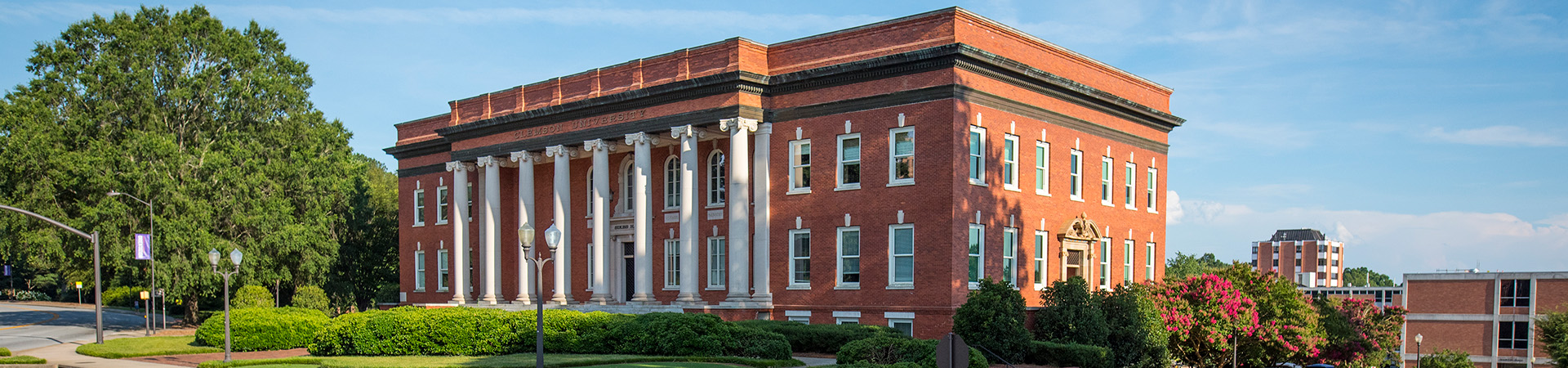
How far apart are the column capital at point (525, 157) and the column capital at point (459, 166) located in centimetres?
415

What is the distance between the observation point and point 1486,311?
259 ft

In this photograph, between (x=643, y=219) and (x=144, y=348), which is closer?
(x=144, y=348)

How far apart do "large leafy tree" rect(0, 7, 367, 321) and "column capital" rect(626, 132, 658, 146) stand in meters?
20.8

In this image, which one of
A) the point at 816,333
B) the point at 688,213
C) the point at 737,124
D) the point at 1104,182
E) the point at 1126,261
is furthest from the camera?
the point at 1126,261

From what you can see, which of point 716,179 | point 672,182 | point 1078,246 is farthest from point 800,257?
point 1078,246

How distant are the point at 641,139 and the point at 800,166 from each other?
225 inches

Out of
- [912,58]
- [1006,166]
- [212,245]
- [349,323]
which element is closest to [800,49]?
A: [912,58]

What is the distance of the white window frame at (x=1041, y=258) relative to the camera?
35.0 m

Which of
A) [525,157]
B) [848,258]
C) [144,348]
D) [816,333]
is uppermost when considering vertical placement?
[525,157]

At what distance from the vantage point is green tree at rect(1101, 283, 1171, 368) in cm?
2973

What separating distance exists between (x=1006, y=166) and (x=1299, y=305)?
9512 mm

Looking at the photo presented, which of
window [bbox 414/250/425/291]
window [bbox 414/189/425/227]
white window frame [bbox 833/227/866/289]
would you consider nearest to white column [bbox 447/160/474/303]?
window [bbox 414/250/425/291]

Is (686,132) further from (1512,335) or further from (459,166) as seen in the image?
(1512,335)

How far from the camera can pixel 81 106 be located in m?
50.2
